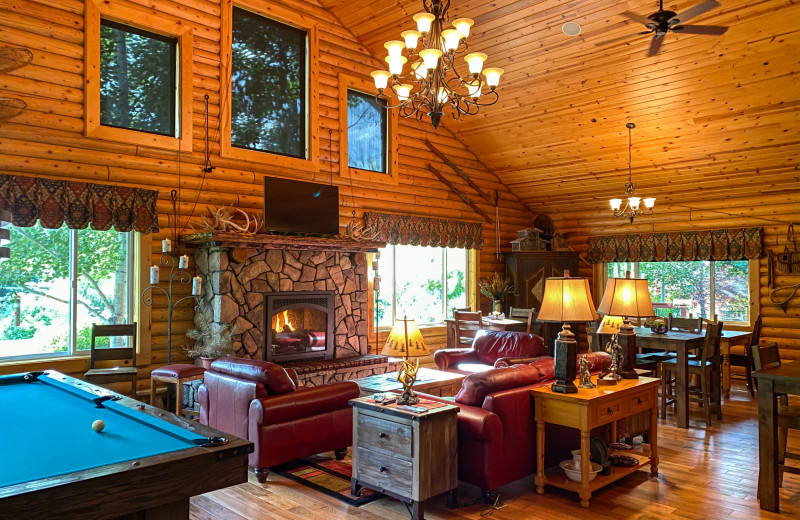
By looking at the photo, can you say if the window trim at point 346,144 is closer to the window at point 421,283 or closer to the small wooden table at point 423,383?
the window at point 421,283

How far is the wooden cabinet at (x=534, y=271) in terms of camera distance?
9.80 meters

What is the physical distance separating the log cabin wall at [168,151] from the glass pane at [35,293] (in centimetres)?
30

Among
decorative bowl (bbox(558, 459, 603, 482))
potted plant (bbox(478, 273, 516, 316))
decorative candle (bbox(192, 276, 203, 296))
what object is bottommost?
decorative bowl (bbox(558, 459, 603, 482))

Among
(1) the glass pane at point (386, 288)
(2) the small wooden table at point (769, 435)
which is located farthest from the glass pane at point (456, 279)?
(2) the small wooden table at point (769, 435)

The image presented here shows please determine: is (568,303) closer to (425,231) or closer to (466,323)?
(466,323)

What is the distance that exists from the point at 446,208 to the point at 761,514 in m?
6.43

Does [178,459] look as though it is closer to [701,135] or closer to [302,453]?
[302,453]

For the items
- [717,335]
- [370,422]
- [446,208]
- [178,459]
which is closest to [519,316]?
[446,208]

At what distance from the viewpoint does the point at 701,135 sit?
755 centimetres

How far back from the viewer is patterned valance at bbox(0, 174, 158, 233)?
5.30 m

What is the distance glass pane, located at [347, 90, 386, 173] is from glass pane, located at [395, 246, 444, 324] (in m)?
1.40

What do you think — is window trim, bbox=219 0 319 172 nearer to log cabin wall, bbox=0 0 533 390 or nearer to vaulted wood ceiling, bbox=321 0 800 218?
log cabin wall, bbox=0 0 533 390

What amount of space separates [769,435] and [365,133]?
20.0 feet

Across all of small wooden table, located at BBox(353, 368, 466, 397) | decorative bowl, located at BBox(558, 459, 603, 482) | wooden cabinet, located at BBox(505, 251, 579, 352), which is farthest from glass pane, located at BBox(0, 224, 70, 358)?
wooden cabinet, located at BBox(505, 251, 579, 352)
